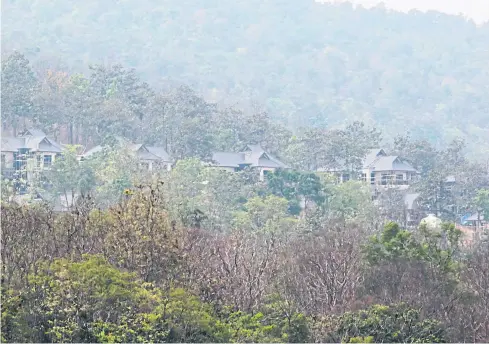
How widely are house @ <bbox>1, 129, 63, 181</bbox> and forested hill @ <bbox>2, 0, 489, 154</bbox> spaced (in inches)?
1092

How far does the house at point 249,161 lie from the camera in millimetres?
50500

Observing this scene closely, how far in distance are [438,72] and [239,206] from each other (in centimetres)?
7864

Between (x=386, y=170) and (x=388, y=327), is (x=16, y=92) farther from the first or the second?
(x=388, y=327)

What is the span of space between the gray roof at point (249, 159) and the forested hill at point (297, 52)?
28176mm

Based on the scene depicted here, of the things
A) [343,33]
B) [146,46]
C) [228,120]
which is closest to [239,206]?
[228,120]

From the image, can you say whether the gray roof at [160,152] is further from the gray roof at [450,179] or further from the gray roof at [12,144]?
the gray roof at [450,179]

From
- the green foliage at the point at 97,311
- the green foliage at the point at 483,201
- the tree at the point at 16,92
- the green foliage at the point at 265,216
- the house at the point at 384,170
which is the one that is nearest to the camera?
the green foliage at the point at 97,311

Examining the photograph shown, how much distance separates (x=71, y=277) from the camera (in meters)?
15.6

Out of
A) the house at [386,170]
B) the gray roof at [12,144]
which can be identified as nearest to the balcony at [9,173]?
the gray roof at [12,144]

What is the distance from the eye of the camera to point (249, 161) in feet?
168

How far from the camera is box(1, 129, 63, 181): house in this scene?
4684 cm

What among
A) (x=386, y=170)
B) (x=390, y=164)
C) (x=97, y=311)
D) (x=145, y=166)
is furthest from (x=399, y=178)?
(x=97, y=311)

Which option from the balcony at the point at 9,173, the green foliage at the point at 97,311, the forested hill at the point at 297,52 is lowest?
the green foliage at the point at 97,311

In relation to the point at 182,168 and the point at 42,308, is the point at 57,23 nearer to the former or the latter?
the point at 182,168
